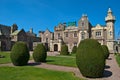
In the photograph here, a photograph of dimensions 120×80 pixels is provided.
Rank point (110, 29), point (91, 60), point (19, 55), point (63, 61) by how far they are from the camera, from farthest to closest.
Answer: point (110, 29)
point (63, 61)
point (19, 55)
point (91, 60)

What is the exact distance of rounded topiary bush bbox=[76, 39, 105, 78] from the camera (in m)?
11.3

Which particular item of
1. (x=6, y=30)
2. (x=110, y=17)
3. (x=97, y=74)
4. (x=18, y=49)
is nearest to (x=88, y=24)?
(x=110, y=17)

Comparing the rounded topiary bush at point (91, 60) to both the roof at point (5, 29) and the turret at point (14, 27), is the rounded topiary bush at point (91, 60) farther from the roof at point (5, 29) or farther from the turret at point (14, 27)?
the turret at point (14, 27)

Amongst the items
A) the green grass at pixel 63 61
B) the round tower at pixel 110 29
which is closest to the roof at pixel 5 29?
the round tower at pixel 110 29

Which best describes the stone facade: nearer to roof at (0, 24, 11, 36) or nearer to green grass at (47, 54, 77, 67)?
roof at (0, 24, 11, 36)

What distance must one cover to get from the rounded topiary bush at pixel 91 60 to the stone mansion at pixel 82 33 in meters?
34.9

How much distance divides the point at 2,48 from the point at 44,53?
111 ft

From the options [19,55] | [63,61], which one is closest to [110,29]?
[63,61]

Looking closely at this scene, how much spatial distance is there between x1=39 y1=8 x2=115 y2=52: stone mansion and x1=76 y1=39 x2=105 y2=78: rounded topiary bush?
3487 centimetres

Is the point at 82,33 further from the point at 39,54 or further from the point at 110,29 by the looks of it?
the point at 39,54

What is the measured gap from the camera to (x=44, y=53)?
67.0ft

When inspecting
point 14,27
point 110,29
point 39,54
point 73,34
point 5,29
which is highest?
point 14,27

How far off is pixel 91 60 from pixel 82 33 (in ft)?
127

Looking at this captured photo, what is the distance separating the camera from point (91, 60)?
1135 cm
